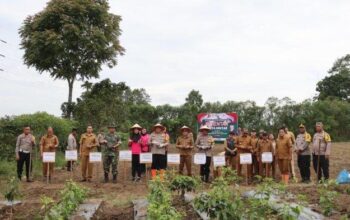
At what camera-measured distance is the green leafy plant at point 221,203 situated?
6.07m

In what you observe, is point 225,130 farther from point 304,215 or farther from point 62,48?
point 304,215

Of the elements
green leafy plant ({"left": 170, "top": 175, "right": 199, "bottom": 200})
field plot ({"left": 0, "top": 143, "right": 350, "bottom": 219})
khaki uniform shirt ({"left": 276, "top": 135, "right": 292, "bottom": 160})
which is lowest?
field plot ({"left": 0, "top": 143, "right": 350, "bottom": 219})

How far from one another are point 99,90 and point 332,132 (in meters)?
19.4

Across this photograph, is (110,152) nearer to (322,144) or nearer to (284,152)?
(284,152)

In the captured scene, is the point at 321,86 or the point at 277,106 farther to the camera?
the point at 321,86

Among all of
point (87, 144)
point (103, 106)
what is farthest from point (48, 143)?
point (103, 106)

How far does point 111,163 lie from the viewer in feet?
45.2

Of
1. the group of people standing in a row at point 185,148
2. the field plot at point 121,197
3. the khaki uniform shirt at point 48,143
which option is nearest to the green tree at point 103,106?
the field plot at point 121,197

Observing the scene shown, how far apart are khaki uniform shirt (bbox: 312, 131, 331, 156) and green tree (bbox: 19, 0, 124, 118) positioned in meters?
13.8

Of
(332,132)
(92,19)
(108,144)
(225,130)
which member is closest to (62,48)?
(92,19)

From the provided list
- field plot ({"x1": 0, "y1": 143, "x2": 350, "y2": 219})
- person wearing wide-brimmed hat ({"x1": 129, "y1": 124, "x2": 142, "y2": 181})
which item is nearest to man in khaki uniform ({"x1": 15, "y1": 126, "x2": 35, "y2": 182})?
field plot ({"x1": 0, "y1": 143, "x2": 350, "y2": 219})

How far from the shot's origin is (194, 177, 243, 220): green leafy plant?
6.07 metres

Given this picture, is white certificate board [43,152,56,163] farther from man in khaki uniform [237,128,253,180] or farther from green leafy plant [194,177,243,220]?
green leafy plant [194,177,243,220]

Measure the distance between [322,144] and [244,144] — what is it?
6.99 feet
